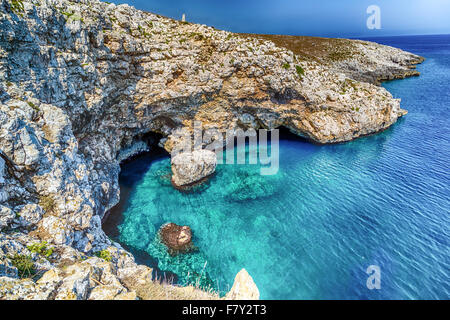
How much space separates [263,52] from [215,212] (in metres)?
22.5

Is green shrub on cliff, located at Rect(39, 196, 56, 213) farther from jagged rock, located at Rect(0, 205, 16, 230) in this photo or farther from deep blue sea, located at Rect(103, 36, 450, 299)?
deep blue sea, located at Rect(103, 36, 450, 299)

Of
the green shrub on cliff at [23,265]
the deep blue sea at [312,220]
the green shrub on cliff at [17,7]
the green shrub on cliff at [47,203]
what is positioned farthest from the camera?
the deep blue sea at [312,220]

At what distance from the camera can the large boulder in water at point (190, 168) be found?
83.6ft

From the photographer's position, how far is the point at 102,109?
76.9 feet

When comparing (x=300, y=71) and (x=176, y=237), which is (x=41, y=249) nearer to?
(x=176, y=237)

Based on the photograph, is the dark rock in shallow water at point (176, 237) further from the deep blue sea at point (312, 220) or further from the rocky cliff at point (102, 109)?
the rocky cliff at point (102, 109)

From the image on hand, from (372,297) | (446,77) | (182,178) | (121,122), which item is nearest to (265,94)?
(182,178)

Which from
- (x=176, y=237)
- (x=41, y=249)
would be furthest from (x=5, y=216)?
(x=176, y=237)

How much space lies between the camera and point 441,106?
47.8 meters

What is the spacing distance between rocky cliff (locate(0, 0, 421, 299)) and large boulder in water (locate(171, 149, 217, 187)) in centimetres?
613

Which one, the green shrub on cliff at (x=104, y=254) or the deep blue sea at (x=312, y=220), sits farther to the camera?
the deep blue sea at (x=312, y=220)

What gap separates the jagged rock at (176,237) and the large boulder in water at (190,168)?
21.0 feet

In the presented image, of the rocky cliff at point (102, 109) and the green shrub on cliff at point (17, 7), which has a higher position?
the green shrub on cliff at point (17, 7)

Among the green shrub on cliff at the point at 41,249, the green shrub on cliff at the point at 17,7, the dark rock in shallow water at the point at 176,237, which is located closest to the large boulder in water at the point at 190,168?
the dark rock in shallow water at the point at 176,237
